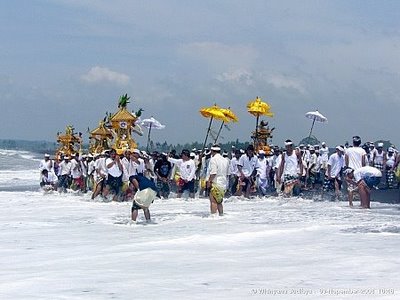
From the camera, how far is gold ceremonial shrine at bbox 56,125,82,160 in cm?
3167

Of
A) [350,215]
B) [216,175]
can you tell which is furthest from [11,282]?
[350,215]

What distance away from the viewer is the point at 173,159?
2245 cm

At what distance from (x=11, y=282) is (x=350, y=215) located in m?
8.74

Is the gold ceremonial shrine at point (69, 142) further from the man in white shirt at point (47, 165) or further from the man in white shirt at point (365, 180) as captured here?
the man in white shirt at point (365, 180)

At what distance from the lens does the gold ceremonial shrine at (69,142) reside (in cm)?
3167

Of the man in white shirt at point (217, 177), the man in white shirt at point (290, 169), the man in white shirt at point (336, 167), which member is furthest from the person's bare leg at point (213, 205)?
the man in white shirt at point (336, 167)

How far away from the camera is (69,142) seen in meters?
31.9

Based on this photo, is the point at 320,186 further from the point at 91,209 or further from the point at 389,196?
the point at 91,209

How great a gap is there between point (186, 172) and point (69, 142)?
11340mm

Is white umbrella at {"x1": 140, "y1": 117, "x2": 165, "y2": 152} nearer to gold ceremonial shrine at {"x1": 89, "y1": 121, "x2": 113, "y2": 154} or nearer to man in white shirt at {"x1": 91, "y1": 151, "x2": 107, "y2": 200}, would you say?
gold ceremonial shrine at {"x1": 89, "y1": 121, "x2": 113, "y2": 154}

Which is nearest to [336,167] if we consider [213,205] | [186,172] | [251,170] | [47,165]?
[251,170]

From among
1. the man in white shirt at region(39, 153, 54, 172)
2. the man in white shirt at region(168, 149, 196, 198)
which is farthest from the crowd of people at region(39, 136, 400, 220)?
the man in white shirt at region(39, 153, 54, 172)

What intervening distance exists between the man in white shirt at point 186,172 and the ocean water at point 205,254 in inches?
154

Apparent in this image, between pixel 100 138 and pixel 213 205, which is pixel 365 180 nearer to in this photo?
pixel 213 205
